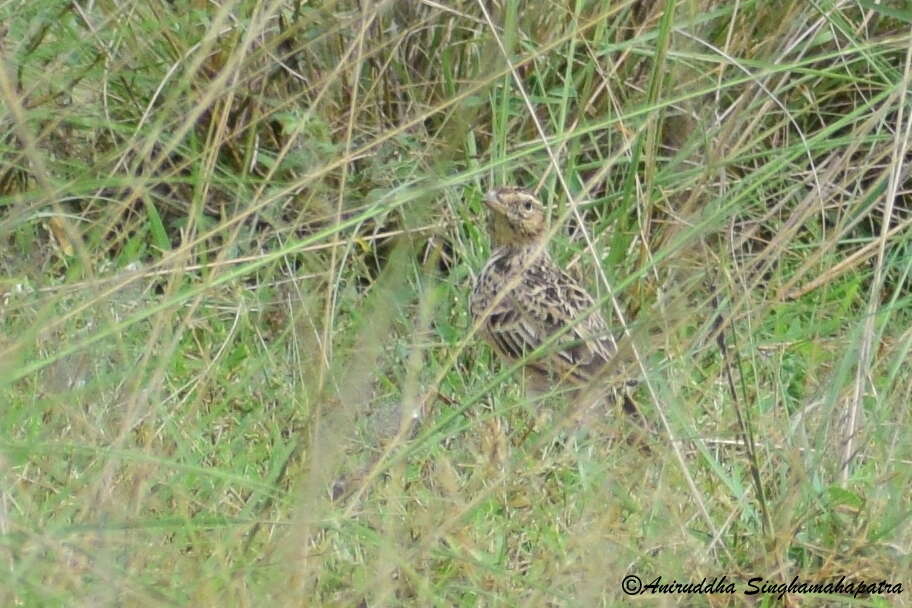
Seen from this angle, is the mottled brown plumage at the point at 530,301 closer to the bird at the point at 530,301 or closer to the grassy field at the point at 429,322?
the bird at the point at 530,301

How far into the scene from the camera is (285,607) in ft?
8.66

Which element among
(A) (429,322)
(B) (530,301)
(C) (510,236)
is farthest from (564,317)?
(A) (429,322)

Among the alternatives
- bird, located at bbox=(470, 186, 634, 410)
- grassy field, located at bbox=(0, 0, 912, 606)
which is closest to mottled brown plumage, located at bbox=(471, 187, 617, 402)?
bird, located at bbox=(470, 186, 634, 410)

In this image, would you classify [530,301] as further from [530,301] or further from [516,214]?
[516,214]

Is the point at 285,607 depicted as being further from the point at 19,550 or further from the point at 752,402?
the point at 752,402

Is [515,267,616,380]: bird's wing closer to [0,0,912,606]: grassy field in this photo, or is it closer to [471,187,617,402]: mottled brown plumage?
[471,187,617,402]: mottled brown plumage

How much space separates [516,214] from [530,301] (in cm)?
26

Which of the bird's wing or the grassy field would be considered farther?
the bird's wing

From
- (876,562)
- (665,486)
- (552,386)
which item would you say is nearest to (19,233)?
(552,386)

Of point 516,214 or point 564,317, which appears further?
point 516,214

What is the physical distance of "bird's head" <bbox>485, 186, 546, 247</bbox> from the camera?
506 centimetres

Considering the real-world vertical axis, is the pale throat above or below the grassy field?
below

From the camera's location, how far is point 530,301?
16.7 ft

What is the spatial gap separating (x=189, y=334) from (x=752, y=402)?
1.56 metres
